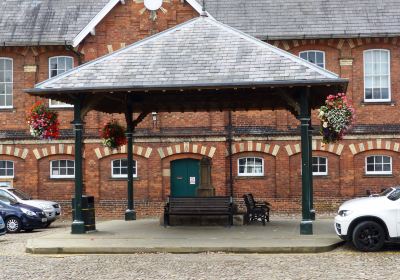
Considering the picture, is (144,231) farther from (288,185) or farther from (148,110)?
(288,185)

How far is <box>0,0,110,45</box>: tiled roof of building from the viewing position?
30406mm

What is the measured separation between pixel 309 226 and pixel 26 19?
18950 mm

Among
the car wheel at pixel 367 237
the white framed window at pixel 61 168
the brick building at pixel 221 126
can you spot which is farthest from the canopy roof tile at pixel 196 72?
the white framed window at pixel 61 168

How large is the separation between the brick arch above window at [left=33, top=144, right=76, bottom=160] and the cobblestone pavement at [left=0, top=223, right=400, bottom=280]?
14.4 metres

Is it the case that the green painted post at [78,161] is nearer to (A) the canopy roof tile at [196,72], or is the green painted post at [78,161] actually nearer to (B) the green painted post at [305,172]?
(A) the canopy roof tile at [196,72]

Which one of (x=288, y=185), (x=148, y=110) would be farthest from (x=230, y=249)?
(x=288, y=185)

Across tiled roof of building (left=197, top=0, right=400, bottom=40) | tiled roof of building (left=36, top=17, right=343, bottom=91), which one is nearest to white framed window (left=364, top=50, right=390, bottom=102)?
tiled roof of building (left=197, top=0, right=400, bottom=40)

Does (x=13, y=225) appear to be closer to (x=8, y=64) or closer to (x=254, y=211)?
(x=254, y=211)

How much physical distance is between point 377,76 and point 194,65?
14.0 meters

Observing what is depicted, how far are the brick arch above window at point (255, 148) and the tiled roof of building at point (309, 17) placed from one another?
4464 mm

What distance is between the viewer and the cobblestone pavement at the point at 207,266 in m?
12.9

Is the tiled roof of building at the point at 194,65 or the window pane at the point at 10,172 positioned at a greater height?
the tiled roof of building at the point at 194,65

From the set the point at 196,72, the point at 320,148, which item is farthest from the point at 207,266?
the point at 320,148

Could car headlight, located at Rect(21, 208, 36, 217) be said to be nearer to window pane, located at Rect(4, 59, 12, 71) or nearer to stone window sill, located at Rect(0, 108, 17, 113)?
stone window sill, located at Rect(0, 108, 17, 113)
